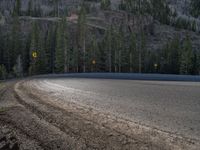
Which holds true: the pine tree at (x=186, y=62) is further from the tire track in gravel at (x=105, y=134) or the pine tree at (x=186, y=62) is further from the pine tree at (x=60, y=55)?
the tire track in gravel at (x=105, y=134)

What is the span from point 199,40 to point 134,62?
75.0m

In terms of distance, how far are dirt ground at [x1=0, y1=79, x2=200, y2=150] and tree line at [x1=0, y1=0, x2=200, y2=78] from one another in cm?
5552

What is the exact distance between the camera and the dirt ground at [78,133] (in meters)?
5.48

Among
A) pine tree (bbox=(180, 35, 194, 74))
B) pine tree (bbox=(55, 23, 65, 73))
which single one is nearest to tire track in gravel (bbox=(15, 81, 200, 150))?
pine tree (bbox=(55, 23, 65, 73))

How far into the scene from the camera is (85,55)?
6888 cm

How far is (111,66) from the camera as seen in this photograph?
240ft

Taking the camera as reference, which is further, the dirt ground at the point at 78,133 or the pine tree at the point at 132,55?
the pine tree at the point at 132,55

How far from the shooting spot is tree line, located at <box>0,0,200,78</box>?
64.6m

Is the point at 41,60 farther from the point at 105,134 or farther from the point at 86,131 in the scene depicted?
the point at 105,134

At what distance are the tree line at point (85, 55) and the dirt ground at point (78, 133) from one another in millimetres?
55521

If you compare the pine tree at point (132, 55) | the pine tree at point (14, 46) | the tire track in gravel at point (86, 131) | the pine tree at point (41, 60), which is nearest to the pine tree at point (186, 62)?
the pine tree at point (132, 55)

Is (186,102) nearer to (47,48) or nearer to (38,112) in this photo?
(38,112)

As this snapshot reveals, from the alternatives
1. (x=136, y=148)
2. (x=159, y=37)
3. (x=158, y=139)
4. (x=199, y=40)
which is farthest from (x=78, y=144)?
(x=199, y=40)

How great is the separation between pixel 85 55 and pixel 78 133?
62.8 metres
